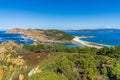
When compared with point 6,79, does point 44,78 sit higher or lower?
lower

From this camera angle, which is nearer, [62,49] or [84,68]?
[84,68]

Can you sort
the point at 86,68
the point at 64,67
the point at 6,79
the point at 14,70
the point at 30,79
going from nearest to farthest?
the point at 6,79 → the point at 14,70 → the point at 30,79 → the point at 64,67 → the point at 86,68

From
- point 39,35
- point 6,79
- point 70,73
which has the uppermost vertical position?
point 6,79

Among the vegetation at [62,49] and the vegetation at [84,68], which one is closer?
the vegetation at [84,68]

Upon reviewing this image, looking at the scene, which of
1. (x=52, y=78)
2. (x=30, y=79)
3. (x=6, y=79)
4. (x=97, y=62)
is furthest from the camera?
(x=97, y=62)

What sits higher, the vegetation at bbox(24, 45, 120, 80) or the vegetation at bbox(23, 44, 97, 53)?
the vegetation at bbox(24, 45, 120, 80)

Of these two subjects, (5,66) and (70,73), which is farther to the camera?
(70,73)

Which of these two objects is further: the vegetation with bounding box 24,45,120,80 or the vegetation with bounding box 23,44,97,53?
the vegetation with bounding box 23,44,97,53

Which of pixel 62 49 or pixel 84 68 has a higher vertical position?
pixel 84 68

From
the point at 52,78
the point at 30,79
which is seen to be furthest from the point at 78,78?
the point at 30,79

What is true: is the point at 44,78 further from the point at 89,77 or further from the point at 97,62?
the point at 97,62

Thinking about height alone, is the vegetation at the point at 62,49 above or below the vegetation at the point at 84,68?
below
